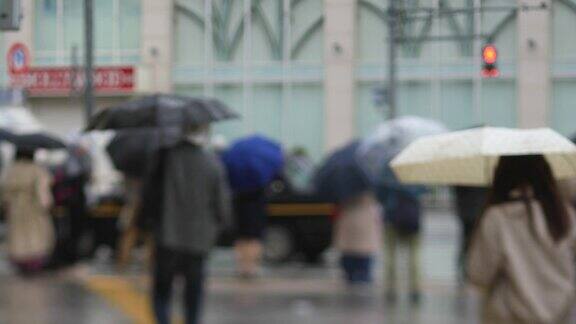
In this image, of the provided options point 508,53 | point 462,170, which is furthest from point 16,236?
point 508,53

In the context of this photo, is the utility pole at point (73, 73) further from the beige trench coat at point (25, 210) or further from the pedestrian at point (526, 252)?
the pedestrian at point (526, 252)

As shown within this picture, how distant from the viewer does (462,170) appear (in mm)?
7355

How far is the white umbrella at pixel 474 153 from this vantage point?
6.99 m

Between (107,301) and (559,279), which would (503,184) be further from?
(107,301)

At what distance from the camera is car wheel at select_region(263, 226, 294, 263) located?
1831cm

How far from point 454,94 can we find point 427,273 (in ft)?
53.2

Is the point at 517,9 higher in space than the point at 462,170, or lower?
higher

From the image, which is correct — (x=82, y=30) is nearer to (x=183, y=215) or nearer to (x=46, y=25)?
(x=46, y=25)

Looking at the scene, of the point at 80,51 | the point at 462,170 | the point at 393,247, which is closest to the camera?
the point at 462,170

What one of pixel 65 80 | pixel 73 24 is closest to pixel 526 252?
pixel 73 24

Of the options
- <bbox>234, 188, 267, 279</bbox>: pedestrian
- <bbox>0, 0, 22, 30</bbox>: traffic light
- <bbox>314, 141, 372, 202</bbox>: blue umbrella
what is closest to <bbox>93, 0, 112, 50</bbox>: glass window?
<bbox>234, 188, 267, 279</bbox>: pedestrian

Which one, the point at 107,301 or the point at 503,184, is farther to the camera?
the point at 107,301

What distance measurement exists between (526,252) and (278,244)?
12150 millimetres

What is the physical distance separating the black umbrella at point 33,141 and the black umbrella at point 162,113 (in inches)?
156
